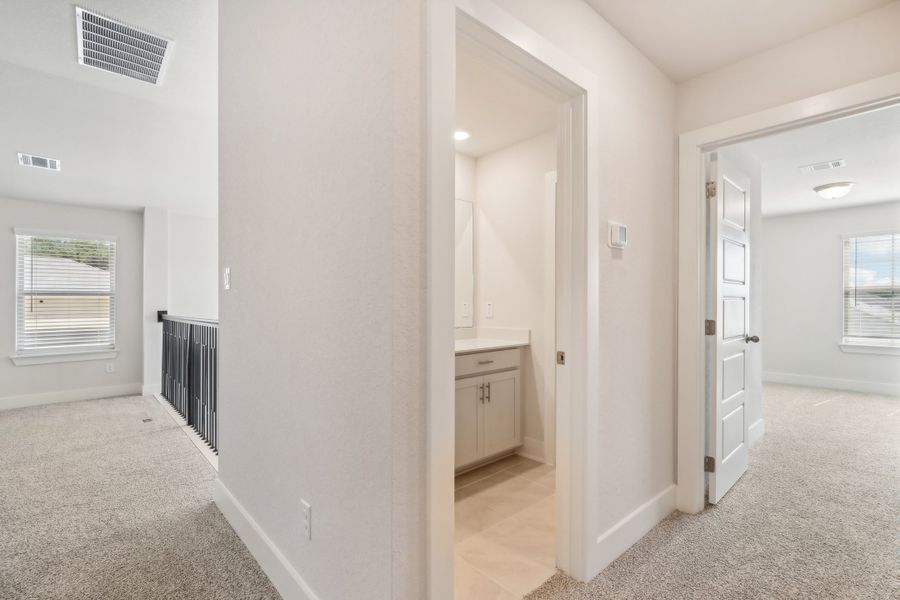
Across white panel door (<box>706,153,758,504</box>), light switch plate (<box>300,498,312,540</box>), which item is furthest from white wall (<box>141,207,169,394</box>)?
white panel door (<box>706,153,758,504</box>)

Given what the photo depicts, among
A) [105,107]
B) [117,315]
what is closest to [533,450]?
[105,107]

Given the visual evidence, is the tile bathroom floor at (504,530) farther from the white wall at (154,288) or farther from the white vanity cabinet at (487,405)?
the white wall at (154,288)

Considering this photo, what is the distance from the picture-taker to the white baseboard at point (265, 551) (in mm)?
1553

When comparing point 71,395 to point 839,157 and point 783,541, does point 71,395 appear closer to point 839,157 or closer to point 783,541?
point 783,541

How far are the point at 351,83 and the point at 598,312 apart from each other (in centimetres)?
132

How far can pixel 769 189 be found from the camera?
4.84 meters

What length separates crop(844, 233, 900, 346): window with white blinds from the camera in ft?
17.5

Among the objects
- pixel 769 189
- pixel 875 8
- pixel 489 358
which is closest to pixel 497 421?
pixel 489 358

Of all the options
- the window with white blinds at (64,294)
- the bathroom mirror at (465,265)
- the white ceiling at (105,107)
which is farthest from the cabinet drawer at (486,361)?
the window with white blinds at (64,294)

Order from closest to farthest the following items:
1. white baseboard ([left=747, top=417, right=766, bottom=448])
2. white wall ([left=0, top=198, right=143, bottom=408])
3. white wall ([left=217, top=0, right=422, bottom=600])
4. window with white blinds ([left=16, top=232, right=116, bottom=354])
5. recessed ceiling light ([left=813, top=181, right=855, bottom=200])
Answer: white wall ([left=217, top=0, right=422, bottom=600]) → white baseboard ([left=747, top=417, right=766, bottom=448]) → recessed ceiling light ([left=813, top=181, right=855, bottom=200]) → white wall ([left=0, top=198, right=143, bottom=408]) → window with white blinds ([left=16, top=232, right=116, bottom=354])

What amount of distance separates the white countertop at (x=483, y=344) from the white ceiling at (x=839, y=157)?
2.18m

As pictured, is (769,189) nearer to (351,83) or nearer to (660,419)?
(660,419)

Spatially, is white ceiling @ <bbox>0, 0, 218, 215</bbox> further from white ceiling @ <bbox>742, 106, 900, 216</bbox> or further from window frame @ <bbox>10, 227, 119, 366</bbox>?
white ceiling @ <bbox>742, 106, 900, 216</bbox>

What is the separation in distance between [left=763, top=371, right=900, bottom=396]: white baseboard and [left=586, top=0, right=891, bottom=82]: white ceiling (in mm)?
5591
